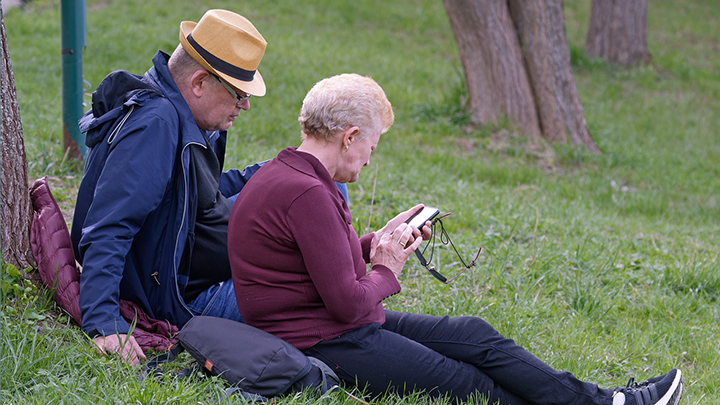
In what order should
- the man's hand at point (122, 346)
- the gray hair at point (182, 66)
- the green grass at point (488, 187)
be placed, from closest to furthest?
the man's hand at point (122, 346) < the gray hair at point (182, 66) < the green grass at point (488, 187)

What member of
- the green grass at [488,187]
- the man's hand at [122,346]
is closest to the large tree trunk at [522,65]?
the green grass at [488,187]

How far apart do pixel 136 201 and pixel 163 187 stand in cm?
12

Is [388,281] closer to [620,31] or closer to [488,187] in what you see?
[488,187]

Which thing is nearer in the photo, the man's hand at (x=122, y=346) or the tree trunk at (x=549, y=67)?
the man's hand at (x=122, y=346)

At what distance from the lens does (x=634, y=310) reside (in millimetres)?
4234

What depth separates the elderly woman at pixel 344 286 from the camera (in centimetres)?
250

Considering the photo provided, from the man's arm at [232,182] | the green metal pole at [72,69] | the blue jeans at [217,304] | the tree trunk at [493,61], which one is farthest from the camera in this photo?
the tree trunk at [493,61]

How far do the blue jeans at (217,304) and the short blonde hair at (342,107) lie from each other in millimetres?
856

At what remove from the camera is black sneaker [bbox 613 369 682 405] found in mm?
2807

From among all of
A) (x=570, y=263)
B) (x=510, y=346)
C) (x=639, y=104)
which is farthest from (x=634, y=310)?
(x=639, y=104)

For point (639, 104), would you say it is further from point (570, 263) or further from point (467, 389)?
point (467, 389)

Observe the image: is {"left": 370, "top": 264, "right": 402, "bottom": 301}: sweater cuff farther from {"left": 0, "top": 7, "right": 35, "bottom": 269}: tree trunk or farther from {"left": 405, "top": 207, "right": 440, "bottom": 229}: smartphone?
{"left": 0, "top": 7, "right": 35, "bottom": 269}: tree trunk

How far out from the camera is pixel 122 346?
8.47 ft

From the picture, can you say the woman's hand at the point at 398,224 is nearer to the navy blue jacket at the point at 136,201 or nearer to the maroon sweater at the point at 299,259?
the maroon sweater at the point at 299,259
